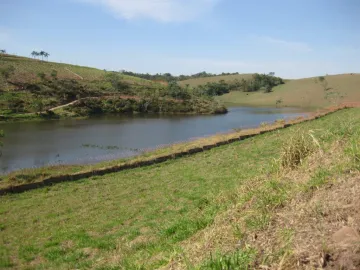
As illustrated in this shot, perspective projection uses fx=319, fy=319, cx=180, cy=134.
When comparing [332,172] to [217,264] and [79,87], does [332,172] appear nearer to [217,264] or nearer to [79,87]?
[217,264]

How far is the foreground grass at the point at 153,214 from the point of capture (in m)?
5.29

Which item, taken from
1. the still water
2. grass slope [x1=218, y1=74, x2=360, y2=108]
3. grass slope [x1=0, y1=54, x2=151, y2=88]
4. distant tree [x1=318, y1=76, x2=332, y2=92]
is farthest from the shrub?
distant tree [x1=318, y1=76, x2=332, y2=92]

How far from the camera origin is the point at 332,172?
18.9 ft

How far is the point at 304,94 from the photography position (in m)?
106

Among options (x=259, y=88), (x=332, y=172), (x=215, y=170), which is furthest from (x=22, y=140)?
(x=259, y=88)

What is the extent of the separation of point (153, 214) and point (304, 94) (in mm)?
104598

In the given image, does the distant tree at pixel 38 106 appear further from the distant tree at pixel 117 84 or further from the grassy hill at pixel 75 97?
the distant tree at pixel 117 84

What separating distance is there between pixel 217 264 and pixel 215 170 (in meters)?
14.5

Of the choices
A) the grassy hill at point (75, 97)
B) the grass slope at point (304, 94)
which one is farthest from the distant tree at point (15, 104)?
the grass slope at point (304, 94)

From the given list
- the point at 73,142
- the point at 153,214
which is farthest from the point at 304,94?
the point at 153,214

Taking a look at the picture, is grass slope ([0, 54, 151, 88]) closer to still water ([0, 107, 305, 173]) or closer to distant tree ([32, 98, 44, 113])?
distant tree ([32, 98, 44, 113])

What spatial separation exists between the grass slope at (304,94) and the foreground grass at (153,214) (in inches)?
3367

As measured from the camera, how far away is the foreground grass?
208 inches

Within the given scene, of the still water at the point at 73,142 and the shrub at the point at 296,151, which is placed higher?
the shrub at the point at 296,151
